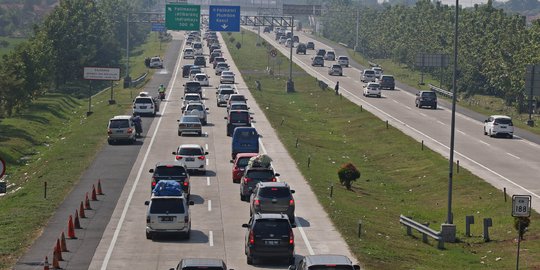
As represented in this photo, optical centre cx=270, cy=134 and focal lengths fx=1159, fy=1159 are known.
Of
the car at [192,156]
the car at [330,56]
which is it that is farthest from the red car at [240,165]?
the car at [330,56]

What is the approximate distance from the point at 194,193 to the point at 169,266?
60.0 ft

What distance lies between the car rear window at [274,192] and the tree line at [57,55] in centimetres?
6125

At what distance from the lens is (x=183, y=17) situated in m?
127

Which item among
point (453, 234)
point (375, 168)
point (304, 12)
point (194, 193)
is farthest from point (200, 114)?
point (304, 12)

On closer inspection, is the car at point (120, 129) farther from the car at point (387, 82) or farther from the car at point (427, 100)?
the car at point (387, 82)

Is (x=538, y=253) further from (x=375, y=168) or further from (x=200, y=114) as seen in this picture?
(x=200, y=114)

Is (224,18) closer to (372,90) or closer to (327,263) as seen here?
(372,90)

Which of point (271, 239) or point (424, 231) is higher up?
point (271, 239)

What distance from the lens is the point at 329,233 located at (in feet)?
144

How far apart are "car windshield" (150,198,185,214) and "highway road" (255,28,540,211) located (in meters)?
19.1

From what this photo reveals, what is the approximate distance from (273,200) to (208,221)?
336 centimetres

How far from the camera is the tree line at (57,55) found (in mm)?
104500

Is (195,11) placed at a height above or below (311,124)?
above

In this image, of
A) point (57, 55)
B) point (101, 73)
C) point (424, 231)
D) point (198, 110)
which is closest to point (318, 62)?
point (57, 55)
